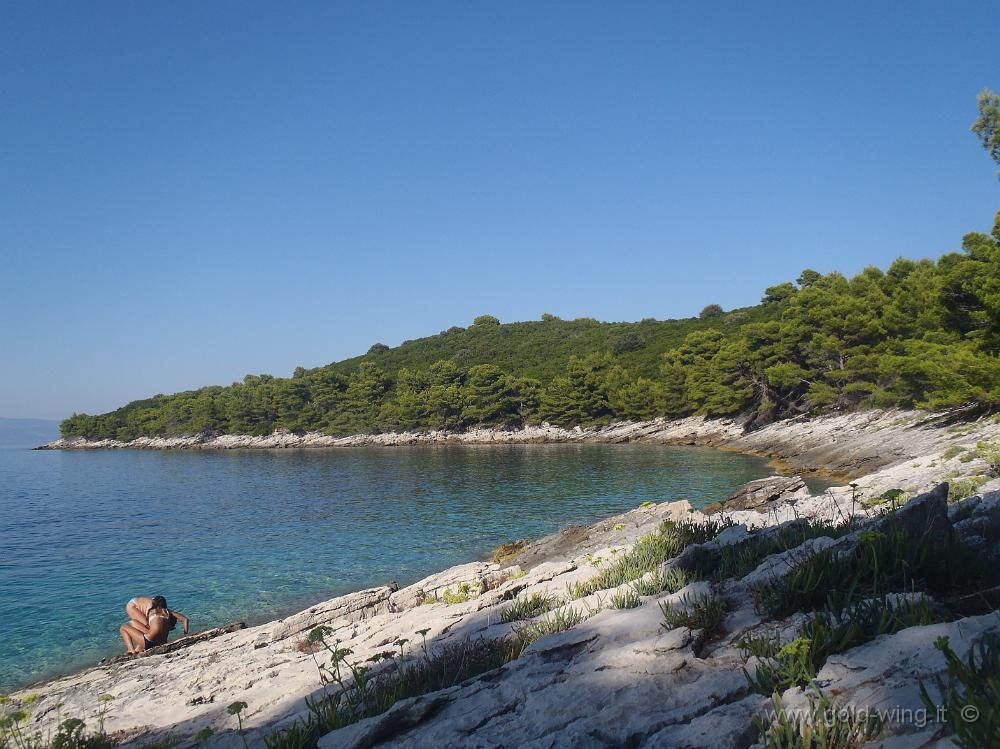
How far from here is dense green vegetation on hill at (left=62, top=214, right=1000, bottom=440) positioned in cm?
2889

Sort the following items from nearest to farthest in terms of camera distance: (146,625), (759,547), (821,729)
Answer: (821,729)
(759,547)
(146,625)

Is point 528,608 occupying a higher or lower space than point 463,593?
higher

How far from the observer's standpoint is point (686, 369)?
227 ft

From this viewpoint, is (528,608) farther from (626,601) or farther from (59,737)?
(59,737)

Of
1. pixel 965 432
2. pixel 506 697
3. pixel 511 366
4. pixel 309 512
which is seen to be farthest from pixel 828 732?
pixel 511 366

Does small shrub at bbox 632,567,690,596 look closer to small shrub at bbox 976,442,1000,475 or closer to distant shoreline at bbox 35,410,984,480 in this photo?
small shrub at bbox 976,442,1000,475

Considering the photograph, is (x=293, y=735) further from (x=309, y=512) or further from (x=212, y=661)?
(x=309, y=512)

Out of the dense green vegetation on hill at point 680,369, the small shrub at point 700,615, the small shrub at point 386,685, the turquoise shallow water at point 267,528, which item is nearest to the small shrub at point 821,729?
the small shrub at point 700,615

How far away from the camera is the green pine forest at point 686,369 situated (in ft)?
93.3

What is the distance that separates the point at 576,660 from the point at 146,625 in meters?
12.6

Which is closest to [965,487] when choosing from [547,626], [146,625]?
[547,626]

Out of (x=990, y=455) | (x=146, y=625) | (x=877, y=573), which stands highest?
(x=877, y=573)

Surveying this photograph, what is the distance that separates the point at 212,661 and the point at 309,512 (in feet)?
74.8

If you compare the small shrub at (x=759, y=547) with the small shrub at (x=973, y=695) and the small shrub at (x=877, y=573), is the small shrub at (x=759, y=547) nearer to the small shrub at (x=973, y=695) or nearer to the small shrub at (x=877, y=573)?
the small shrub at (x=877, y=573)
